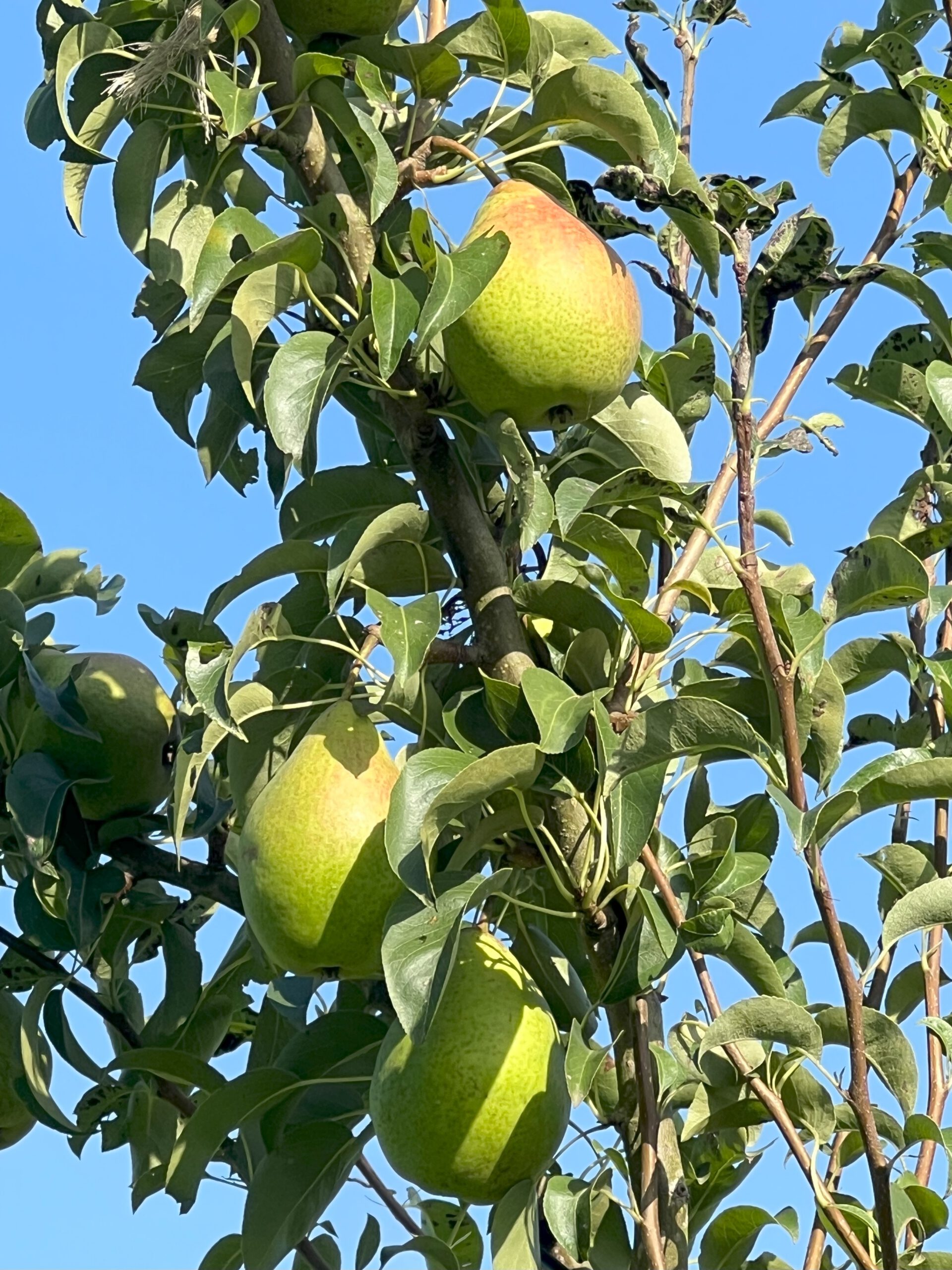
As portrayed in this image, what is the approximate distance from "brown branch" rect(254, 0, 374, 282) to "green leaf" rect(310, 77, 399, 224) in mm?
32

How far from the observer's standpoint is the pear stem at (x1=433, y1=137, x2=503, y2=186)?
1.68 meters

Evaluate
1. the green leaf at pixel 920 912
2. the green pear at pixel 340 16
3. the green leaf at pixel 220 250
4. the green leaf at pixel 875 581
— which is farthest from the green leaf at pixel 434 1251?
the green pear at pixel 340 16

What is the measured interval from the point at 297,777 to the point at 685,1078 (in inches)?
20.2

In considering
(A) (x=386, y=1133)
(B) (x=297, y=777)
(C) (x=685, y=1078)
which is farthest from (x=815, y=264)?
(A) (x=386, y=1133)

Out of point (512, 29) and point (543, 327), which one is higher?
point (512, 29)

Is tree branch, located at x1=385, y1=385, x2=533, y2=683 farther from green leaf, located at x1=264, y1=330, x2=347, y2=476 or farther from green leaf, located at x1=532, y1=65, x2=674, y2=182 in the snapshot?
green leaf, located at x1=532, y1=65, x2=674, y2=182

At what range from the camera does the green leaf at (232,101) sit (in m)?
1.54

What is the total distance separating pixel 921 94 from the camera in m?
1.97

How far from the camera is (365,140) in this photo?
163 centimetres

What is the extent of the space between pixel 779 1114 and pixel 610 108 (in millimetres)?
1049

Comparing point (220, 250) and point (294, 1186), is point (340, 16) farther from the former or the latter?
point (294, 1186)

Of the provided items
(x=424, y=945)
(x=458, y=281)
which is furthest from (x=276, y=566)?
(x=424, y=945)

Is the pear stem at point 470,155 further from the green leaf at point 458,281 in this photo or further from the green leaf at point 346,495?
the green leaf at point 346,495

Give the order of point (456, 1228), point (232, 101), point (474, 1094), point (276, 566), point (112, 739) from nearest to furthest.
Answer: point (474, 1094) → point (232, 101) → point (276, 566) → point (456, 1228) → point (112, 739)
